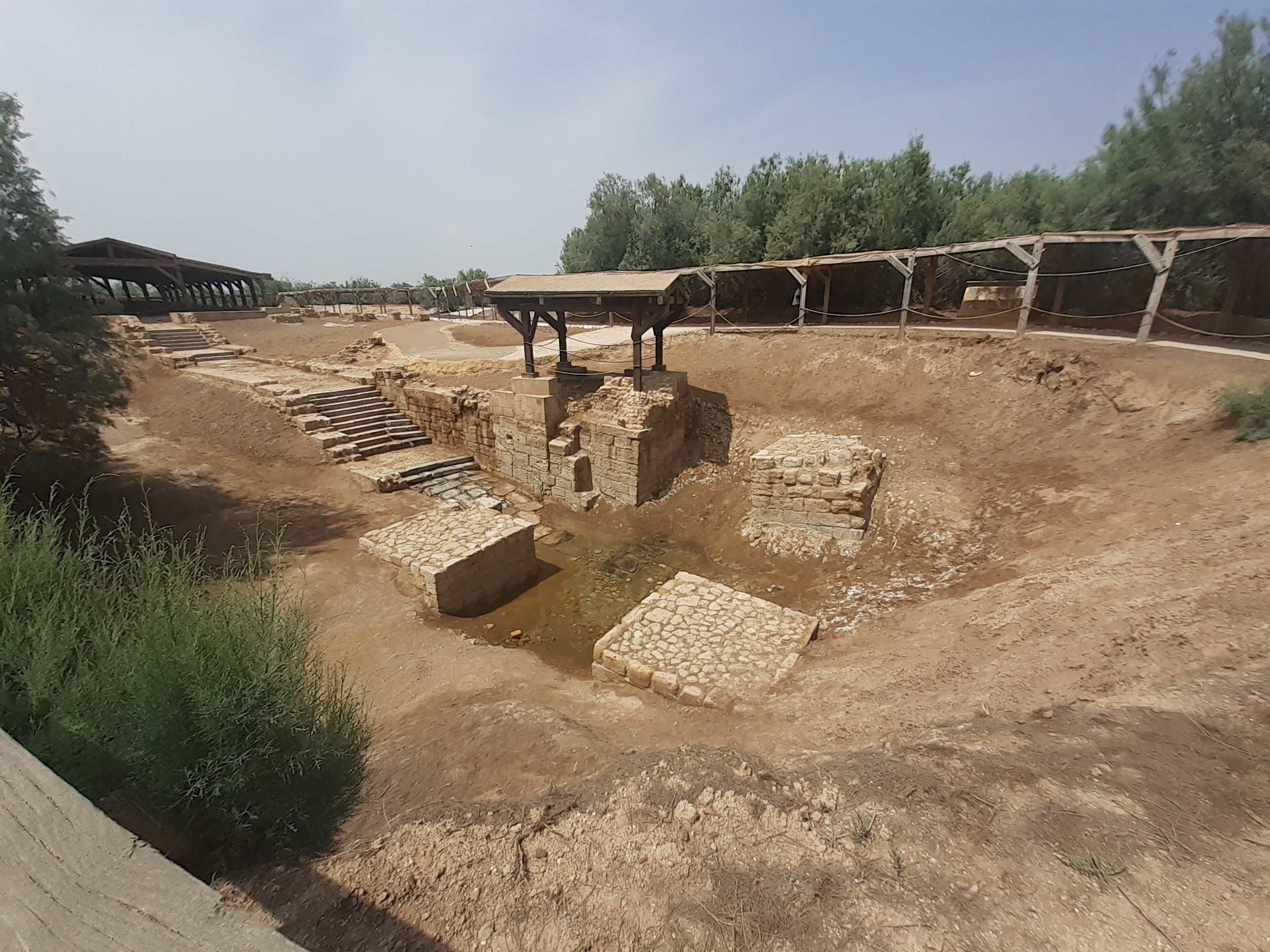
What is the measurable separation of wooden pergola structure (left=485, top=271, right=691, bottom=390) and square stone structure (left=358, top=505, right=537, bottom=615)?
155 inches

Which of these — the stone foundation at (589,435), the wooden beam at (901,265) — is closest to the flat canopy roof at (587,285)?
the stone foundation at (589,435)

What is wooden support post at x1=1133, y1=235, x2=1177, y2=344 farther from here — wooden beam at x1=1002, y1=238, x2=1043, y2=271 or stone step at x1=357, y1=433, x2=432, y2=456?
stone step at x1=357, y1=433, x2=432, y2=456

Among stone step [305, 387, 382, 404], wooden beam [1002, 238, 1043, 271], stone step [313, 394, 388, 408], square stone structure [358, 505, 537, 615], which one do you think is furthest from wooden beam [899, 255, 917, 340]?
stone step [305, 387, 382, 404]

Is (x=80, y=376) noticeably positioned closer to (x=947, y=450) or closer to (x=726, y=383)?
(x=726, y=383)

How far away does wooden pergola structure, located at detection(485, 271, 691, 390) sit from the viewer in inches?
375

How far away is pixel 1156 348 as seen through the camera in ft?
31.3

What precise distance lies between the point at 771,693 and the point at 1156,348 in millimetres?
10359

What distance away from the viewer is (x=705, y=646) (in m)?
5.78

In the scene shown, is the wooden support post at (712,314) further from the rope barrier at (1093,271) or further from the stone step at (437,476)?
the rope barrier at (1093,271)

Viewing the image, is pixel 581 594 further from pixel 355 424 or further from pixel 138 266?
pixel 138 266

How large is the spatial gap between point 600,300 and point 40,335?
7.91 metres

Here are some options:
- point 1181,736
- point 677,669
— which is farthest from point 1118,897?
point 677,669

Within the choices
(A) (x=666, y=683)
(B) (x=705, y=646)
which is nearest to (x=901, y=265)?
(B) (x=705, y=646)

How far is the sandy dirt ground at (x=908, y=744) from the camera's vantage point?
228 cm
